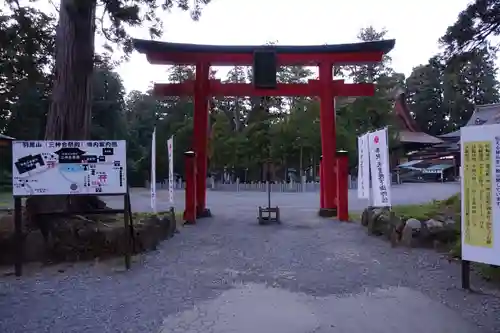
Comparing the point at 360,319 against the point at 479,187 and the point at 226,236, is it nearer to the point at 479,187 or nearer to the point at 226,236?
the point at 479,187

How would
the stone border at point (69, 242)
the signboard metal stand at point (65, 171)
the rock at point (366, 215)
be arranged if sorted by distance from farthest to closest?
the rock at point (366, 215), the stone border at point (69, 242), the signboard metal stand at point (65, 171)

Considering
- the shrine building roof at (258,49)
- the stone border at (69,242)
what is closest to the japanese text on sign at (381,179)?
the shrine building roof at (258,49)

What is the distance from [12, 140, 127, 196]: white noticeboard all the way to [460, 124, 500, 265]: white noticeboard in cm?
413

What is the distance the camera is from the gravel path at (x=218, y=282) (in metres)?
4.30

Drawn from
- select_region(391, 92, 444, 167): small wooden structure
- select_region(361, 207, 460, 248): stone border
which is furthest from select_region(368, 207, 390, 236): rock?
select_region(391, 92, 444, 167): small wooden structure

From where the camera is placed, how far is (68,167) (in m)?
6.46

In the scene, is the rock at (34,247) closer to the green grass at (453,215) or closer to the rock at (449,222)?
the green grass at (453,215)

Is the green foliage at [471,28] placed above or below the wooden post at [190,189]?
above

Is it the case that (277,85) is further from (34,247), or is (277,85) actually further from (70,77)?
(34,247)

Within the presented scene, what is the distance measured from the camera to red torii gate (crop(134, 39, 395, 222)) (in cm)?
1251

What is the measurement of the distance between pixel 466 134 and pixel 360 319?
92.6 inches

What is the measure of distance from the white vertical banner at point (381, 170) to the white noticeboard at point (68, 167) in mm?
4724

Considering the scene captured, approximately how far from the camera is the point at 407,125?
4022 centimetres

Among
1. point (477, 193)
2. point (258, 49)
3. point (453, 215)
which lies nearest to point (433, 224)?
point (453, 215)
